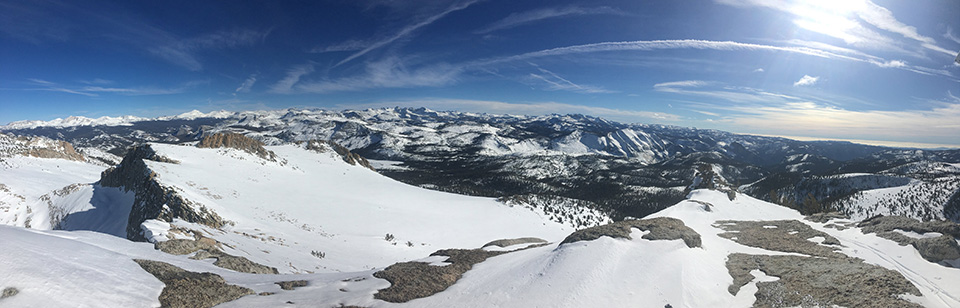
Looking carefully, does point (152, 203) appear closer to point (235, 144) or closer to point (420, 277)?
point (420, 277)

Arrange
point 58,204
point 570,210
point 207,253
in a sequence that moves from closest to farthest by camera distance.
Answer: point 207,253 → point 58,204 → point 570,210

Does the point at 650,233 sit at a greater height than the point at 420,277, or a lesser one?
greater

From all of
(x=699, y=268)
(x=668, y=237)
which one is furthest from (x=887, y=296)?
(x=668, y=237)

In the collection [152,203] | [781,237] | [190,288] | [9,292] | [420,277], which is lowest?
[152,203]

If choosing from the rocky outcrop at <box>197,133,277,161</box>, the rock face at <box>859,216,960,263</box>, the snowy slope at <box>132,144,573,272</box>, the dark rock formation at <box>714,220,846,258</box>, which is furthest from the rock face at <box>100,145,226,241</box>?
the rock face at <box>859,216,960,263</box>

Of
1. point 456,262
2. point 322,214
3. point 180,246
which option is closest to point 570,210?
point 322,214

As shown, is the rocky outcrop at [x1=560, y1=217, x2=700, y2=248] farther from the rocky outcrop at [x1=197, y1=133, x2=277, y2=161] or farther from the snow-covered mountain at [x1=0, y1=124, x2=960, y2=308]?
the rocky outcrop at [x1=197, y1=133, x2=277, y2=161]

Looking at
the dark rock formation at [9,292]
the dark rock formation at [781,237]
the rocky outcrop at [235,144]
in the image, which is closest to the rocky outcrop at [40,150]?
the rocky outcrop at [235,144]
